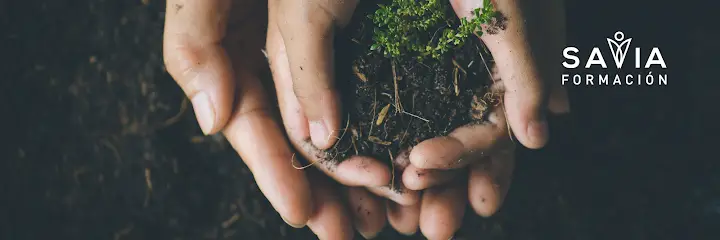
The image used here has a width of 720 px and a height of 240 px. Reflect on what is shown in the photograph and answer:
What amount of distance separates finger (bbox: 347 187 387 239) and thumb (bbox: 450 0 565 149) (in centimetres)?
48

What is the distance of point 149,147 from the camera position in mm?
2066

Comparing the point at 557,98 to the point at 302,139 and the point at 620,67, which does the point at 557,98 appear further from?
the point at 302,139

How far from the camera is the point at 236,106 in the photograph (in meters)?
1.55

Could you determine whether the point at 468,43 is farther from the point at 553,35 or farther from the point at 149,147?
the point at 149,147

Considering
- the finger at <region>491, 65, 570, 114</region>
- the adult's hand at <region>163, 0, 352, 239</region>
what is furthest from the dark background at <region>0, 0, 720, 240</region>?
the adult's hand at <region>163, 0, 352, 239</region>

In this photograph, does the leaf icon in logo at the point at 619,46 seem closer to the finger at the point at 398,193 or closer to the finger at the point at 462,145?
the finger at the point at 462,145

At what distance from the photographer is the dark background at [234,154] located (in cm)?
204

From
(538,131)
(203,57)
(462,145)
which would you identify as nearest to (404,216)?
(462,145)

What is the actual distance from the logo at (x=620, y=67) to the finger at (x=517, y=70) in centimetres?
65

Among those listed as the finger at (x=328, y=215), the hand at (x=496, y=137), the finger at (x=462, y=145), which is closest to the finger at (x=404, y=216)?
the hand at (x=496, y=137)

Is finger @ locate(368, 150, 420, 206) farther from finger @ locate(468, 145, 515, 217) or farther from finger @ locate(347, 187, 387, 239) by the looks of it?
finger @ locate(468, 145, 515, 217)

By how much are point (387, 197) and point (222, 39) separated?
1.98ft

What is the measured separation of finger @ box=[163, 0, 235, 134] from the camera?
1.48 meters

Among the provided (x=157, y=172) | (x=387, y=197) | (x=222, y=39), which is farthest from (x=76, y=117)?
(x=387, y=197)
